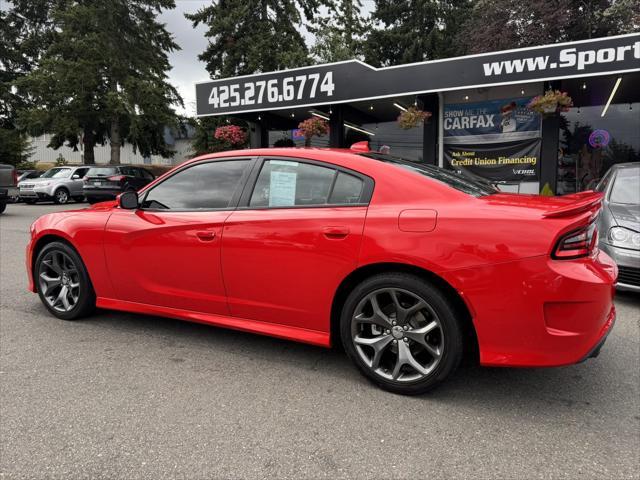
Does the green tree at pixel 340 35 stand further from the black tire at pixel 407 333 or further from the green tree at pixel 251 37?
the black tire at pixel 407 333

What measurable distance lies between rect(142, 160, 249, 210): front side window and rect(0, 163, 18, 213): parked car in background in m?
12.3

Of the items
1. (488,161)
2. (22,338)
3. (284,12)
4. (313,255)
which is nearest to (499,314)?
(313,255)

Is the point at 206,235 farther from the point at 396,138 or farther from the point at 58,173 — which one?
the point at 58,173

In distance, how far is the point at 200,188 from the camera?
359 centimetres

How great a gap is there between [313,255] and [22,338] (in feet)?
8.37

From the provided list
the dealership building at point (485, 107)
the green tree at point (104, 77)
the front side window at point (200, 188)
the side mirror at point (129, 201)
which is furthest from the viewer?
the green tree at point (104, 77)

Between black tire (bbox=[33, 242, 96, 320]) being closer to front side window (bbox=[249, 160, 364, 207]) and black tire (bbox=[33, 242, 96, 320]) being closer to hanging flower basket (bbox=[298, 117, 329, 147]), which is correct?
front side window (bbox=[249, 160, 364, 207])

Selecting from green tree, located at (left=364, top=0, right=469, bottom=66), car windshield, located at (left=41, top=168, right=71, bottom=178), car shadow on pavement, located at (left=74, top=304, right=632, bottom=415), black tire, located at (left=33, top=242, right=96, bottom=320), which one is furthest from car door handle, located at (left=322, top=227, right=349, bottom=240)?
green tree, located at (left=364, top=0, right=469, bottom=66)

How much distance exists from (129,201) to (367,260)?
2062 millimetres

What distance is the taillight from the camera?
2.46 metres

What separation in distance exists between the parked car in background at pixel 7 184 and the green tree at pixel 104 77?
46.8 ft

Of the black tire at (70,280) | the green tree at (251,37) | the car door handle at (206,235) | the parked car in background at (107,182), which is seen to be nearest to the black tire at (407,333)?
the car door handle at (206,235)

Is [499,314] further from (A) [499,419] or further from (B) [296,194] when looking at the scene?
(B) [296,194]

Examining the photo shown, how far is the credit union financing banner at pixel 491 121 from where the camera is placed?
12.0 metres
